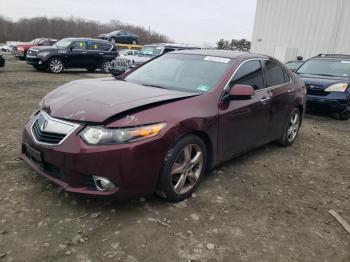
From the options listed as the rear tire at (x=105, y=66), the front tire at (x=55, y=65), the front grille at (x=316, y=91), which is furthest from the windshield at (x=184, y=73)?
the rear tire at (x=105, y=66)

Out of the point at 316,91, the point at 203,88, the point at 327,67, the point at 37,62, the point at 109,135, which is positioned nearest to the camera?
the point at 109,135

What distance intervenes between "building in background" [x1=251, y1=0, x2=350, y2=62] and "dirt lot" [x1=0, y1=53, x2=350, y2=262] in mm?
16039

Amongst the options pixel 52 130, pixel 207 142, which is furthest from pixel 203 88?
pixel 52 130

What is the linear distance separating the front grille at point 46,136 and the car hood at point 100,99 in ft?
0.58

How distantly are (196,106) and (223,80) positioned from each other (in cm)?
63

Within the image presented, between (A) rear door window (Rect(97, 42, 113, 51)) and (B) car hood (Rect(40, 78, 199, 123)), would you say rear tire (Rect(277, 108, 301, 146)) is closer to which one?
(B) car hood (Rect(40, 78, 199, 123))

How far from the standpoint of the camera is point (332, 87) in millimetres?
8031

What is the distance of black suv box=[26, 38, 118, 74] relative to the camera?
49.2 ft

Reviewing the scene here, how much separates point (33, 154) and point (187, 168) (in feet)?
4.86

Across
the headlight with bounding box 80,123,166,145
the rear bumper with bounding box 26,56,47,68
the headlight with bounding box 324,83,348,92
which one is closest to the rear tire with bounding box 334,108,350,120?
the headlight with bounding box 324,83,348,92

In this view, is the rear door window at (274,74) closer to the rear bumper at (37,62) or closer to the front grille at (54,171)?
the front grille at (54,171)

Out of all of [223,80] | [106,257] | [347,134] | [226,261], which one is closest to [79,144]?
[106,257]

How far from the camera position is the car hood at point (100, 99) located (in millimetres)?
2982

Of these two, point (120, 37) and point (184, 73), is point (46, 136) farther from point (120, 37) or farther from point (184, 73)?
point (120, 37)
